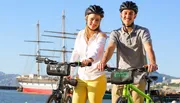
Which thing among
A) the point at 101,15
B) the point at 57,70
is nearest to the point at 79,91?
the point at 57,70

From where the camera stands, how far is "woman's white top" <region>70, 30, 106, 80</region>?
21.4 feet

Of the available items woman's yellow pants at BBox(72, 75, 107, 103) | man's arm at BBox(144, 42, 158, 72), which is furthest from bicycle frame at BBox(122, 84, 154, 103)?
woman's yellow pants at BBox(72, 75, 107, 103)

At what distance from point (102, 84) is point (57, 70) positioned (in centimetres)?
80

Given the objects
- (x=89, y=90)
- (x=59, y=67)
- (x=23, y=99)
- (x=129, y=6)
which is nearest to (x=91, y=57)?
(x=89, y=90)

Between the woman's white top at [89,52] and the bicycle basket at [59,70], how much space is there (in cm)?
59

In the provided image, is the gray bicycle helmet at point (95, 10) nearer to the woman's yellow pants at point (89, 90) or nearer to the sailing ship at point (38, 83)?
the woman's yellow pants at point (89, 90)

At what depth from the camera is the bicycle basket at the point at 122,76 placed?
5.44 metres

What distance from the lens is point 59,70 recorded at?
602 centimetres

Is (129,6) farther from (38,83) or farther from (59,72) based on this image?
(38,83)

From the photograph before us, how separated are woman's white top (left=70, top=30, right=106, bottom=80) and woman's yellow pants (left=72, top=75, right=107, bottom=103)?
0.22 ft

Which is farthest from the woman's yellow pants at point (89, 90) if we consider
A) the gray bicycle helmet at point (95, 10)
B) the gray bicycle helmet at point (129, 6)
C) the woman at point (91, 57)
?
the gray bicycle helmet at point (129, 6)

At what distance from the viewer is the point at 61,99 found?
611 cm

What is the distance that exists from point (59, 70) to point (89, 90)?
26.3 inches

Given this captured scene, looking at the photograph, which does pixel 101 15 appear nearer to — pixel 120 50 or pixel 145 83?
pixel 120 50
